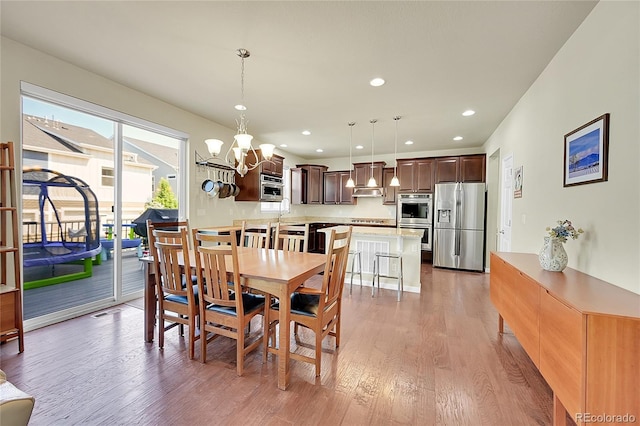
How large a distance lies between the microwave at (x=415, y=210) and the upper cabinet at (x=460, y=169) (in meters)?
0.53

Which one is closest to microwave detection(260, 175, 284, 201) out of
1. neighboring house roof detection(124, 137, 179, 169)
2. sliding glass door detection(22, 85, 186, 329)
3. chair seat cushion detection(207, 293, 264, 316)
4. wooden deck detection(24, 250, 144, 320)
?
neighboring house roof detection(124, 137, 179, 169)

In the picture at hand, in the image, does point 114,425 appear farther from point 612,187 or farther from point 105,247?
point 612,187

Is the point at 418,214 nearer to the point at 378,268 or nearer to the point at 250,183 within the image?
the point at 378,268

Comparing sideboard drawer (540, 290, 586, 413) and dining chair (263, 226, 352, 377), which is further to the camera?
dining chair (263, 226, 352, 377)

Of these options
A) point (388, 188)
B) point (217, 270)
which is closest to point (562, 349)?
point (217, 270)

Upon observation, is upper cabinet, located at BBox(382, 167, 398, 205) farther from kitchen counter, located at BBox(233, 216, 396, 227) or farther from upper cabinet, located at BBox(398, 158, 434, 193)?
kitchen counter, located at BBox(233, 216, 396, 227)

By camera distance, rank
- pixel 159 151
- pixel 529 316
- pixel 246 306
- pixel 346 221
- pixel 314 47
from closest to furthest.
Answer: pixel 529 316 < pixel 246 306 < pixel 314 47 < pixel 159 151 < pixel 346 221

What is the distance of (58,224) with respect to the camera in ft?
9.93

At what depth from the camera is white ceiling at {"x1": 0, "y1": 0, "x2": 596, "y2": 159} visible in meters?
2.01

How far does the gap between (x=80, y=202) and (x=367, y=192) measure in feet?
18.3

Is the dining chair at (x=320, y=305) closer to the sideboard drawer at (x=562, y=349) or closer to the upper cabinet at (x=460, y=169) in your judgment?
the sideboard drawer at (x=562, y=349)

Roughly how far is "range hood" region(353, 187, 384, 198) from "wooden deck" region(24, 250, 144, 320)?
16.3 feet

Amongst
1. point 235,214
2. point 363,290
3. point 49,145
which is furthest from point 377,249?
point 49,145

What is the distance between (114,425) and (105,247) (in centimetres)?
251
